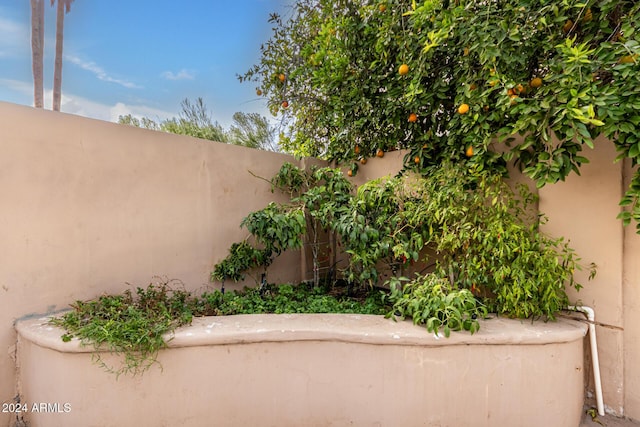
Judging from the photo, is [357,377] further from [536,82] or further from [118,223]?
[536,82]

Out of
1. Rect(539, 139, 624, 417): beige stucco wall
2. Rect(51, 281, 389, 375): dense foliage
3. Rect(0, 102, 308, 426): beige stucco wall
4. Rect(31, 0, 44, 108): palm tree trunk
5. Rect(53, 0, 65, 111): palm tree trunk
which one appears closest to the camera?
Rect(51, 281, 389, 375): dense foliage

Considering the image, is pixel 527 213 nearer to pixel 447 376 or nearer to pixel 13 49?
pixel 447 376

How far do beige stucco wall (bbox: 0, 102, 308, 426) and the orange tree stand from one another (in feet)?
4.23

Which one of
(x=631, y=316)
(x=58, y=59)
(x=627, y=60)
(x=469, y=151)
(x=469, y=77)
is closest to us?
(x=627, y=60)

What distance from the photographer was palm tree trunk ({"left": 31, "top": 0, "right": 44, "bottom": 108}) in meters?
3.93

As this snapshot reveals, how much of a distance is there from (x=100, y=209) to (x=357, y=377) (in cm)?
219

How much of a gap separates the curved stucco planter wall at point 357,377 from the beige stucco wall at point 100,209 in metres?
0.36

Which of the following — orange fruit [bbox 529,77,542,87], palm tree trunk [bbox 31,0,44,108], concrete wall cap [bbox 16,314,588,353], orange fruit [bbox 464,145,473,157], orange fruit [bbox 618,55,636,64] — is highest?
palm tree trunk [bbox 31,0,44,108]

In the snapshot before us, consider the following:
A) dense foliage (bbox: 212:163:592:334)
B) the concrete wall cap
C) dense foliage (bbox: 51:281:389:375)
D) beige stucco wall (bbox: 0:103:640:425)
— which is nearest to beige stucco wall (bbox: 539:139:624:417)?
beige stucco wall (bbox: 0:103:640:425)

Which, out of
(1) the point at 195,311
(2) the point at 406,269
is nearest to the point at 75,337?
(1) the point at 195,311

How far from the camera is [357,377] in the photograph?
2014 mm

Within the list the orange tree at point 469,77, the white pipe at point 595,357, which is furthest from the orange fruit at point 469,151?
the white pipe at point 595,357

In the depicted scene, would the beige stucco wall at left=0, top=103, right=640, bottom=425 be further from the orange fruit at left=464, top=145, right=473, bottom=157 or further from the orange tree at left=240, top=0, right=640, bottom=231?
the orange fruit at left=464, top=145, right=473, bottom=157

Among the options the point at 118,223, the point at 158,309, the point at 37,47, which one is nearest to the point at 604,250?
the point at 158,309
